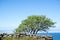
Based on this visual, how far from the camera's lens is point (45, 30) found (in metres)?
40.6

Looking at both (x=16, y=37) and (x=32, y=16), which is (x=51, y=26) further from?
(x=16, y=37)

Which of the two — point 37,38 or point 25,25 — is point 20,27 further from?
point 37,38

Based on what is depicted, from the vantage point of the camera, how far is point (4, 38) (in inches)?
570

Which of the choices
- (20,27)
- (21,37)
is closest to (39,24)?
(20,27)

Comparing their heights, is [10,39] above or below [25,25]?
below

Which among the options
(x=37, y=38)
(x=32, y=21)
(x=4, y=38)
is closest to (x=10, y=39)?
(x=4, y=38)

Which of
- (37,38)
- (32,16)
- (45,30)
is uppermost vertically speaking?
(32,16)

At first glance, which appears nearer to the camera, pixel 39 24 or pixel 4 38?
pixel 4 38

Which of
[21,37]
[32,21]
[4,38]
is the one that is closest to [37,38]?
[21,37]

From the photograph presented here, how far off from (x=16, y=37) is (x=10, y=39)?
86 cm

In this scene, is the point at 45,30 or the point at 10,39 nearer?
the point at 10,39

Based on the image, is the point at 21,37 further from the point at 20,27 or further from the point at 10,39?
the point at 20,27

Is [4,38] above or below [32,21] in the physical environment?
below

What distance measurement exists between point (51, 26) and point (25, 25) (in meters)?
5.20
